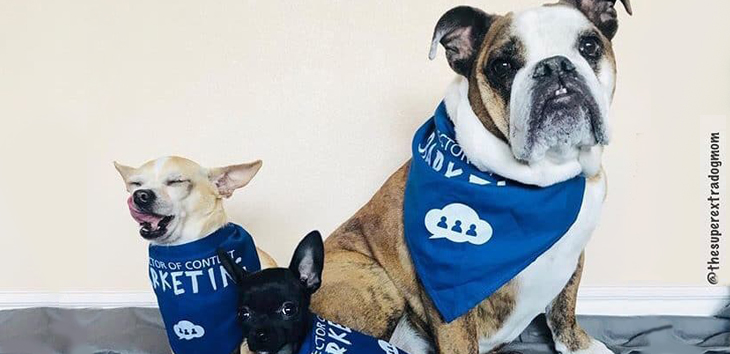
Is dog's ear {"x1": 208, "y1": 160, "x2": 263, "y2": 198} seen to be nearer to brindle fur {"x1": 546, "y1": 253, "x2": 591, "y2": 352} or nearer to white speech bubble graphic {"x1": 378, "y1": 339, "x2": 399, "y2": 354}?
white speech bubble graphic {"x1": 378, "y1": 339, "x2": 399, "y2": 354}

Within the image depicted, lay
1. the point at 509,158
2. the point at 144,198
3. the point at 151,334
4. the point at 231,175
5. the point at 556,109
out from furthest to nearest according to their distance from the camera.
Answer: the point at 151,334, the point at 231,175, the point at 144,198, the point at 509,158, the point at 556,109

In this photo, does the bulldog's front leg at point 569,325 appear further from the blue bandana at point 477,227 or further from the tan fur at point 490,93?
the tan fur at point 490,93

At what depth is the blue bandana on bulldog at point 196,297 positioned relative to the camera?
1457 mm

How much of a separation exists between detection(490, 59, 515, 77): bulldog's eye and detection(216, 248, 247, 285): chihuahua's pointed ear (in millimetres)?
606

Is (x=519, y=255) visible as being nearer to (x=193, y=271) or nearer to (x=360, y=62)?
(x=193, y=271)

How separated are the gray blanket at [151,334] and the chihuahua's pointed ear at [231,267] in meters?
0.62

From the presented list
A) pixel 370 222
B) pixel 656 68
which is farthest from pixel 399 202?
pixel 656 68

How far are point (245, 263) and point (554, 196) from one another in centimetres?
65

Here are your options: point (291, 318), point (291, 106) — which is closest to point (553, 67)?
point (291, 318)

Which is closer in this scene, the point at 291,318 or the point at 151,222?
the point at 291,318

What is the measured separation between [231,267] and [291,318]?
6.7 inches

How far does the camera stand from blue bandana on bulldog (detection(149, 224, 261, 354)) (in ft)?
4.78

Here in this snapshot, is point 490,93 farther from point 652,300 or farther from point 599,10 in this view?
point 652,300

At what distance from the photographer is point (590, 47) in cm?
133
